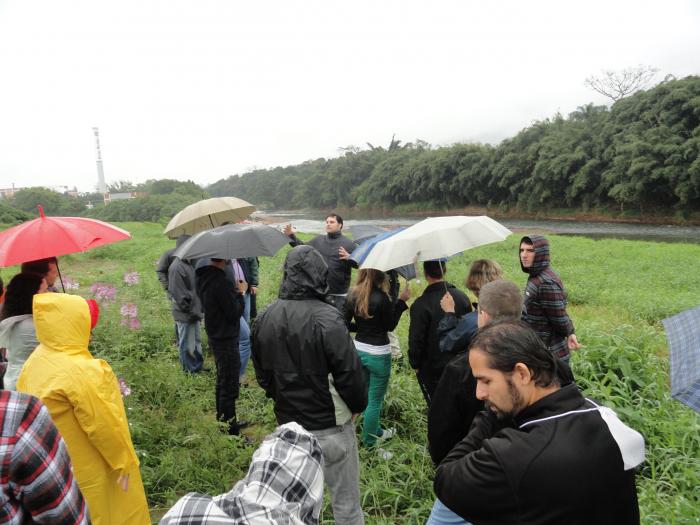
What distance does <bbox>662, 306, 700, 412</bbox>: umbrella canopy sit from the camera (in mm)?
1372

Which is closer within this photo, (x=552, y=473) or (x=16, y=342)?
(x=552, y=473)

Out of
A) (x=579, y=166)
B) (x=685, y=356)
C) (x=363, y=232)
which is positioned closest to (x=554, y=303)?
(x=685, y=356)

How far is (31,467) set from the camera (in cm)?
135

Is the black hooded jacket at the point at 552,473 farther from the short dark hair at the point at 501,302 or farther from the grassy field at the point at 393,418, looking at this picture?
the grassy field at the point at 393,418

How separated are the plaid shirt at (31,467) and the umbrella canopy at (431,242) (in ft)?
5.76

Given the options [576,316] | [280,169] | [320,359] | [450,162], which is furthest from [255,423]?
[280,169]

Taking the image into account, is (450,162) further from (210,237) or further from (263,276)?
(210,237)

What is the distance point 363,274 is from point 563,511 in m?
2.15

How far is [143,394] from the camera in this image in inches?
152

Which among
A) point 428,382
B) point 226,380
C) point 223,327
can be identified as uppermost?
point 223,327

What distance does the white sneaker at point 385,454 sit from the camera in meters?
3.09

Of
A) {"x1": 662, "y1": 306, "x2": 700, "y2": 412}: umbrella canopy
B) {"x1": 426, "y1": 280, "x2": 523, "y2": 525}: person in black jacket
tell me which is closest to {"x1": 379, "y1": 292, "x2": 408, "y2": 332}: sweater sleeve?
{"x1": 426, "y1": 280, "x2": 523, "y2": 525}: person in black jacket

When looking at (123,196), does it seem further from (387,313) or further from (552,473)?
(552,473)

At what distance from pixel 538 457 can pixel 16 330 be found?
247 centimetres
